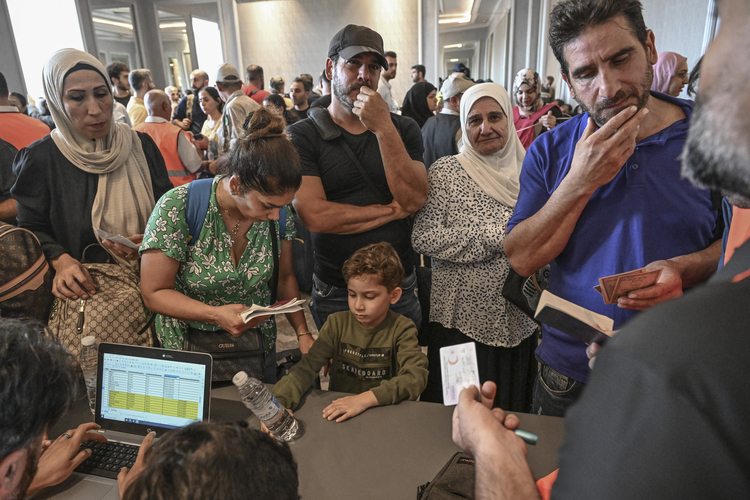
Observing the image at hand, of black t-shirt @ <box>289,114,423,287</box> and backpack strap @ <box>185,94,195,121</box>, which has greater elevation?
backpack strap @ <box>185,94,195,121</box>

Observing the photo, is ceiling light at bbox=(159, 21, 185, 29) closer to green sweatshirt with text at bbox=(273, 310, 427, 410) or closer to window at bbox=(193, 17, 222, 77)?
window at bbox=(193, 17, 222, 77)

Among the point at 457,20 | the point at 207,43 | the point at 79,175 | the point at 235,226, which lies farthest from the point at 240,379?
the point at 457,20

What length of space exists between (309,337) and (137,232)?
896 millimetres

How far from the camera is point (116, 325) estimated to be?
156 centimetres

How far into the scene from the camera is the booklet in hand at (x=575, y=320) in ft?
3.52

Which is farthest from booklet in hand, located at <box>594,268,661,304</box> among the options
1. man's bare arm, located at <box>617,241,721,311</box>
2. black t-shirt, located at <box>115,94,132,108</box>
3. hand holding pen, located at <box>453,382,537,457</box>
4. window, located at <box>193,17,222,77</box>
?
window, located at <box>193,17,222,77</box>

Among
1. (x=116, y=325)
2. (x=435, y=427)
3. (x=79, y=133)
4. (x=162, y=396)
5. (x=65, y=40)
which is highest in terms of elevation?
(x=65, y=40)

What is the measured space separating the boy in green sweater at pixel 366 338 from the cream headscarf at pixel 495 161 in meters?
0.57

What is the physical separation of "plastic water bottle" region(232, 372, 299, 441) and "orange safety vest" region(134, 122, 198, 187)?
265cm

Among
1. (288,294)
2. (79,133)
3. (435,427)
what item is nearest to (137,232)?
(79,133)

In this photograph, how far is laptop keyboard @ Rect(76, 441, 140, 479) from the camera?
4.04 ft

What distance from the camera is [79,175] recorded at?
187cm

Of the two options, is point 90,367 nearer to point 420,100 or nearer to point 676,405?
point 676,405

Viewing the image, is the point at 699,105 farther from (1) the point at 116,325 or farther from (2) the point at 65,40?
(2) the point at 65,40
